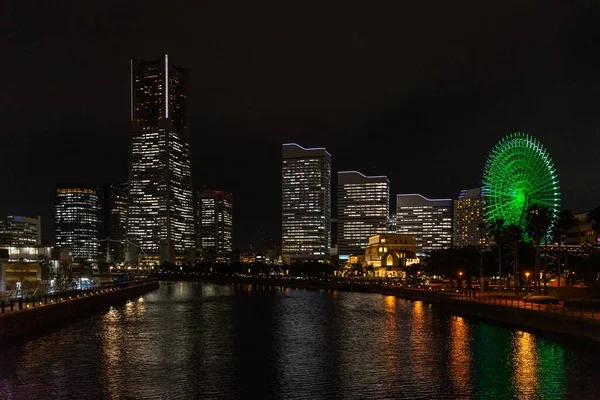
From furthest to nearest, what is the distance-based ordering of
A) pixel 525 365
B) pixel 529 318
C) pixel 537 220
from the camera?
pixel 537 220 < pixel 529 318 < pixel 525 365

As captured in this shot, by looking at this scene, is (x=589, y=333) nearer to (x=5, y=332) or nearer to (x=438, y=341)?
(x=438, y=341)

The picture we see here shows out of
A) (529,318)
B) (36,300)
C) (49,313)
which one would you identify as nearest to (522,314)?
(529,318)

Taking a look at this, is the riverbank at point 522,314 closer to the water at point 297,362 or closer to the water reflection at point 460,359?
the water at point 297,362

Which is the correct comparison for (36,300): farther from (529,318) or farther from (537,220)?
(537,220)

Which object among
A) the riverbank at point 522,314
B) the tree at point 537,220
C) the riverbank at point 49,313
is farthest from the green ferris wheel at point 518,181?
the riverbank at point 49,313

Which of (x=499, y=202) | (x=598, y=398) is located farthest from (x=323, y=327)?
(x=499, y=202)

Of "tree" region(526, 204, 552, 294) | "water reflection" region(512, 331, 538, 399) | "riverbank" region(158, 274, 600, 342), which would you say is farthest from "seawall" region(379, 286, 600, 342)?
"tree" region(526, 204, 552, 294)

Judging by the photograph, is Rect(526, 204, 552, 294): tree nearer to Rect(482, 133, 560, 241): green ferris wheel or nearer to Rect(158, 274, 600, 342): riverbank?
Rect(482, 133, 560, 241): green ferris wheel
